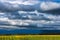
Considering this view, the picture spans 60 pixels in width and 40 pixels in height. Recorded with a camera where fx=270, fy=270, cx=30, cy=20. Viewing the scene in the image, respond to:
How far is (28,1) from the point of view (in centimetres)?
388

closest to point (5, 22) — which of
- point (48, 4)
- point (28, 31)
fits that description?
point (28, 31)

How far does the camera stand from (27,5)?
152 inches

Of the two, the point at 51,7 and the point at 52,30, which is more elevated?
the point at 51,7

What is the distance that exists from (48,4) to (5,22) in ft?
2.19

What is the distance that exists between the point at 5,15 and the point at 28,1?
0.39m

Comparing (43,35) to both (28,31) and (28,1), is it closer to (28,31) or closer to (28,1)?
(28,31)

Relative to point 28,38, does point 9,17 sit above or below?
above

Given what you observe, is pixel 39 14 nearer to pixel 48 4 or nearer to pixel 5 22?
pixel 48 4

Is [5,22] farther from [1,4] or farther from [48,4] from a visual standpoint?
[48,4]

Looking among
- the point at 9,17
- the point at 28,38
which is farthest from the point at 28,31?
the point at 9,17

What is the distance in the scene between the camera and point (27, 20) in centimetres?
386

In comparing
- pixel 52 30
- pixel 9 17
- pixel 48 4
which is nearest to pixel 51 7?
pixel 48 4

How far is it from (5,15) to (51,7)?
2.19ft

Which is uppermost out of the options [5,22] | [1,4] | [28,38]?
[1,4]
